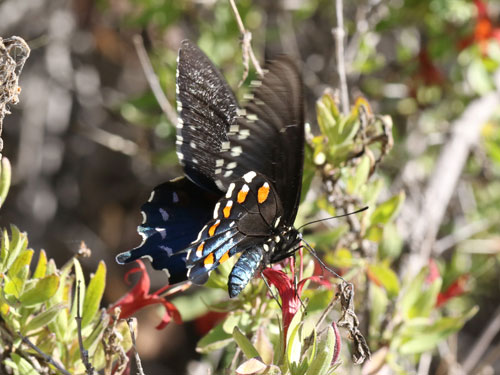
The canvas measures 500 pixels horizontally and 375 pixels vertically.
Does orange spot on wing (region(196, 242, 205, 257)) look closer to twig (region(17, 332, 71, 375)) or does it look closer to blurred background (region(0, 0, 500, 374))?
twig (region(17, 332, 71, 375))

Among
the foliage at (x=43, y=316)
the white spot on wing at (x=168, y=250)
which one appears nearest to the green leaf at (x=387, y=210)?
the white spot on wing at (x=168, y=250)

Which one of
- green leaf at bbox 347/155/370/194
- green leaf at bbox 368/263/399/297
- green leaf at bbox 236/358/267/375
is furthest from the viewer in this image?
green leaf at bbox 368/263/399/297

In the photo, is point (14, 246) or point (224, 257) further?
point (224, 257)

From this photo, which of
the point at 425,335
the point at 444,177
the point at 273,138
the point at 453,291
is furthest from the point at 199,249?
the point at 444,177

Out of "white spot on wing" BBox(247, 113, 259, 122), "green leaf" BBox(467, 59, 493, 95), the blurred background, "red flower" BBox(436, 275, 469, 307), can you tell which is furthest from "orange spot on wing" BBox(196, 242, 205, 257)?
"green leaf" BBox(467, 59, 493, 95)

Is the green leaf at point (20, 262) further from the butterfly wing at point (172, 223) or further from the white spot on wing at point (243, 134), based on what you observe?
the white spot on wing at point (243, 134)

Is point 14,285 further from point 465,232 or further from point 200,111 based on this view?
point 465,232
